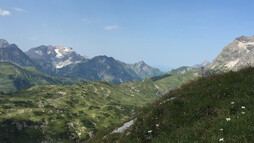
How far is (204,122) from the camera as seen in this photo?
863 cm

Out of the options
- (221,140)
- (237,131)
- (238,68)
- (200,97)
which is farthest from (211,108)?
(238,68)

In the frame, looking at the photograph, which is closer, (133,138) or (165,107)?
(133,138)

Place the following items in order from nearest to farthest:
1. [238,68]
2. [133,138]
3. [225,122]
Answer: [225,122], [133,138], [238,68]

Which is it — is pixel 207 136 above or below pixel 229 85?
below

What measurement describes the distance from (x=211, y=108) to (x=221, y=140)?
3.87m

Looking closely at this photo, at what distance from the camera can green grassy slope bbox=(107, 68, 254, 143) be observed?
7.36 metres

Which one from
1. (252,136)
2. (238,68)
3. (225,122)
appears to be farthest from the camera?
(238,68)

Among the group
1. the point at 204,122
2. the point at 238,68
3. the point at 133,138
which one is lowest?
the point at 133,138

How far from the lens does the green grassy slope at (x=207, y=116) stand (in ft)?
24.1

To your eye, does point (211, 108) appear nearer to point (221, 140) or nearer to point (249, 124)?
point (249, 124)

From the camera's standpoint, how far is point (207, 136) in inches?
292

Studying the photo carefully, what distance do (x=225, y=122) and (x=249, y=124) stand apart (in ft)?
2.91

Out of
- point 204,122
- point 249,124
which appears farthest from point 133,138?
point 249,124

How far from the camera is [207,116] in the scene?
9531 millimetres
